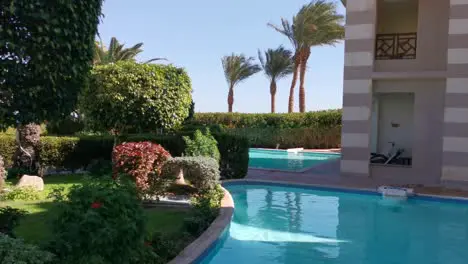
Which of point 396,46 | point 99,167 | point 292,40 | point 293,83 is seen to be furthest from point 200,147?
point 293,83

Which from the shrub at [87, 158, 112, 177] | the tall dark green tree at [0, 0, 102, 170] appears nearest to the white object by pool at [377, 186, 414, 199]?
the shrub at [87, 158, 112, 177]

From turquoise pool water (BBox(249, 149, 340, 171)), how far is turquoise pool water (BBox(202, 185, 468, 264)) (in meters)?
7.76

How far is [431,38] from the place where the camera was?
1472cm

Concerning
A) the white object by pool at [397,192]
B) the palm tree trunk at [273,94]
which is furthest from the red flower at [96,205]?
the palm tree trunk at [273,94]

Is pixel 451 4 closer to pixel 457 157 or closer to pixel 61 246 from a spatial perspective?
pixel 457 157

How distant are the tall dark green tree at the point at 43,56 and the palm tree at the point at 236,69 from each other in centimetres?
3795

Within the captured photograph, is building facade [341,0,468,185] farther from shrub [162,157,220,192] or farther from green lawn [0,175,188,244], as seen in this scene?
green lawn [0,175,188,244]

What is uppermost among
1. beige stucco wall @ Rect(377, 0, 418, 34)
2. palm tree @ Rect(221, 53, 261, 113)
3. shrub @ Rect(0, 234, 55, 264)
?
palm tree @ Rect(221, 53, 261, 113)

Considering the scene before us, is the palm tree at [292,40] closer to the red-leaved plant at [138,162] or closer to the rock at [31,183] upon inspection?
the red-leaved plant at [138,162]

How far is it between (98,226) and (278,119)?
2683cm

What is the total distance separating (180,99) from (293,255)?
288 inches

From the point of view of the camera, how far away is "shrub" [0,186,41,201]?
31.8ft

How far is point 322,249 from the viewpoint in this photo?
291 inches

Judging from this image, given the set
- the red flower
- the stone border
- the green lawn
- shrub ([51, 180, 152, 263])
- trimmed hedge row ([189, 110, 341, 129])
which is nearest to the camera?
shrub ([51, 180, 152, 263])
